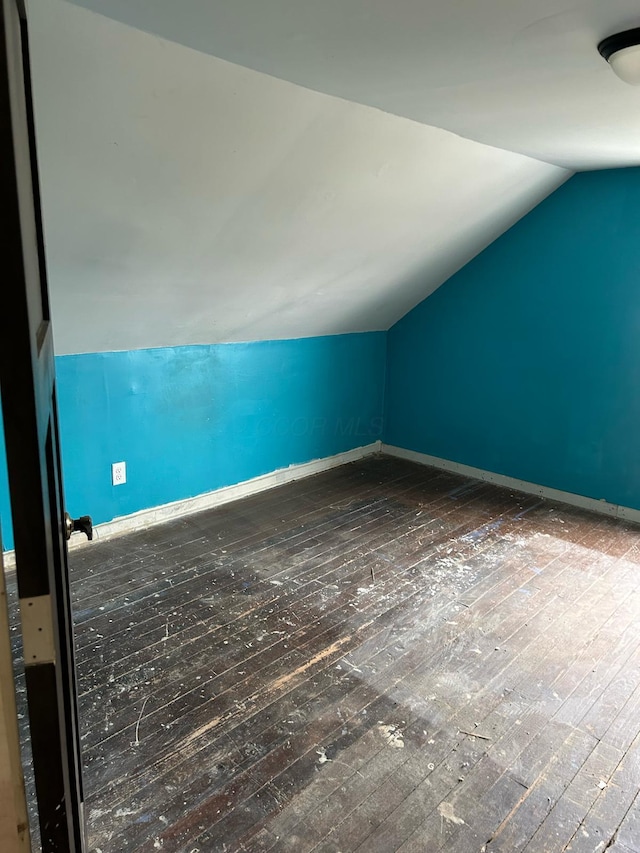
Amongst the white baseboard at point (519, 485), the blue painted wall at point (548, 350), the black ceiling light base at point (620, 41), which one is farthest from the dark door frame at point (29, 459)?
the white baseboard at point (519, 485)

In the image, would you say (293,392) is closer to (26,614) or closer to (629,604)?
(629,604)

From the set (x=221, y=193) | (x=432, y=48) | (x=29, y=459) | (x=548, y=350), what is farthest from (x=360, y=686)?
(x=548, y=350)

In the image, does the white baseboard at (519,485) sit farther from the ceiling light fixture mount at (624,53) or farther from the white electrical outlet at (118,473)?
the ceiling light fixture mount at (624,53)

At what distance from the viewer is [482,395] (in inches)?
157

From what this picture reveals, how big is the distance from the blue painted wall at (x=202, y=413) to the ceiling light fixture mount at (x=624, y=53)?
90.2 inches

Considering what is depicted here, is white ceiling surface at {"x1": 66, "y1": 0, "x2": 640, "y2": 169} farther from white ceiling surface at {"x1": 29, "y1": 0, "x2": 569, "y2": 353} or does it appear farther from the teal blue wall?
the teal blue wall

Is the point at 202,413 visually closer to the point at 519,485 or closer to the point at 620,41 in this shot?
the point at 519,485

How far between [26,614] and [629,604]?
8.33ft

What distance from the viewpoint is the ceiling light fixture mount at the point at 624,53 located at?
1.38 m

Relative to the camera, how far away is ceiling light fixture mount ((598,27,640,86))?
1.38 metres

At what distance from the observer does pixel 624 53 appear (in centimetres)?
141

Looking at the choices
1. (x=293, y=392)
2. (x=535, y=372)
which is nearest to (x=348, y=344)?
(x=293, y=392)

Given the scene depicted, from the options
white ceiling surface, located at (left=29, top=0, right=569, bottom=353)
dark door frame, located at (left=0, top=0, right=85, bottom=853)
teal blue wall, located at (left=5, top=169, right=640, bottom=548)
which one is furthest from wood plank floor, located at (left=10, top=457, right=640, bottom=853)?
white ceiling surface, located at (left=29, top=0, right=569, bottom=353)

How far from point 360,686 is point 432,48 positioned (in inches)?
75.2
